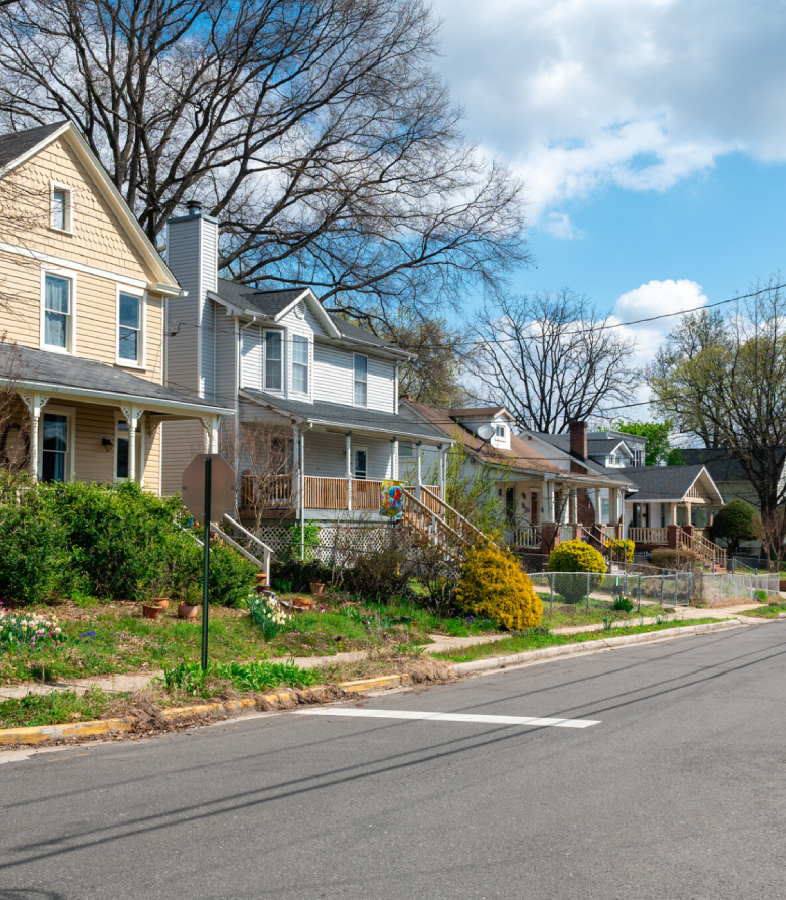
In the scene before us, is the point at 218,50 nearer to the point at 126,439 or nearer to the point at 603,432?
the point at 126,439

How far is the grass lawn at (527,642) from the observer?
49.6ft

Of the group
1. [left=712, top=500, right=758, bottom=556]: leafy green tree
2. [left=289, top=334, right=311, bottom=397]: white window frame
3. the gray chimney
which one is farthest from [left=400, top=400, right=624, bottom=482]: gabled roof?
[left=712, top=500, right=758, bottom=556]: leafy green tree

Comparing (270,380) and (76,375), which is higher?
(270,380)

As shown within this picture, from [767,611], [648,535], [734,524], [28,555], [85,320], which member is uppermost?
[85,320]

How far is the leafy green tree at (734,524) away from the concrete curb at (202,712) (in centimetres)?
4379

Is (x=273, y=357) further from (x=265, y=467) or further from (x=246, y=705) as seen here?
(x=246, y=705)

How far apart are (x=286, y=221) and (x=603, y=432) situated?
1391 inches

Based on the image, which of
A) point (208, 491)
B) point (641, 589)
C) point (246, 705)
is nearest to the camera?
point (246, 705)

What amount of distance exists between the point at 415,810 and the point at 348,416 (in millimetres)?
23989

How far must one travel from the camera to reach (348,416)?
98.8 ft

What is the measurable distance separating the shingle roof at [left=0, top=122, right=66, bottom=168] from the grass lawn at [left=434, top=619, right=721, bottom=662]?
48.2ft

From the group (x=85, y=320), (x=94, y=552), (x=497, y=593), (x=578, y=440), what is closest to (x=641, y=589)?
(x=497, y=593)

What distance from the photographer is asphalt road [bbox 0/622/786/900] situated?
16.6 ft

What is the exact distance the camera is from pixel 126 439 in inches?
921
